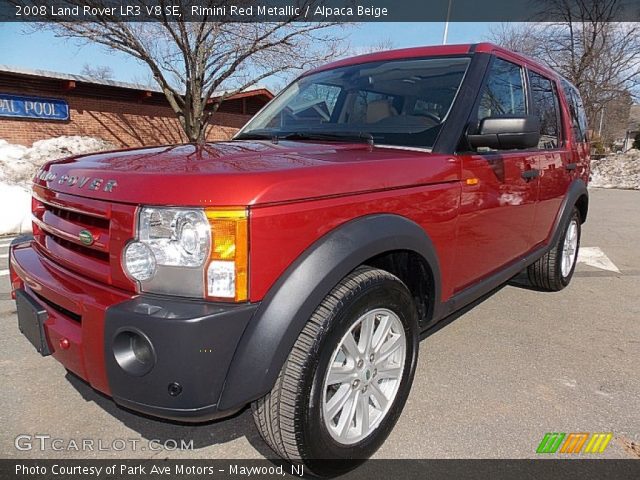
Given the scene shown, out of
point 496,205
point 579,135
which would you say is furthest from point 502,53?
point 579,135

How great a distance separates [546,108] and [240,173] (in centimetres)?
316

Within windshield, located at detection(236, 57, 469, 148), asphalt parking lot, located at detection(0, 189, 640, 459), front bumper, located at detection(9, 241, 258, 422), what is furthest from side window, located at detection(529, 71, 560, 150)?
front bumper, located at detection(9, 241, 258, 422)

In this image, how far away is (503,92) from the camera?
3027 mm

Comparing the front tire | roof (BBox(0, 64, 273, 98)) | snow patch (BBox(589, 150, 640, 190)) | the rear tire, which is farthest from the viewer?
snow patch (BBox(589, 150, 640, 190))

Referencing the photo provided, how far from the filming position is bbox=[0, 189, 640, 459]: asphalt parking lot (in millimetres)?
2258

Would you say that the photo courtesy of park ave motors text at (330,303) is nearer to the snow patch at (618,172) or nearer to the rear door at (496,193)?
the rear door at (496,193)

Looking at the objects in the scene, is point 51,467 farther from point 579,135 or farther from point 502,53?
point 579,135

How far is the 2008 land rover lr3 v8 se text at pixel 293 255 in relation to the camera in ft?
5.20

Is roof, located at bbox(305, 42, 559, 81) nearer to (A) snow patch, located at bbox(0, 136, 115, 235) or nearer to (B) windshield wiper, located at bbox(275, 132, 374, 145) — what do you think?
(B) windshield wiper, located at bbox(275, 132, 374, 145)

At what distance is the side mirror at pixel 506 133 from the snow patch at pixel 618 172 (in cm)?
A: 1891

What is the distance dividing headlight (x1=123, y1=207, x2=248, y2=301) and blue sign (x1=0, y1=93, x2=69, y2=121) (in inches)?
594

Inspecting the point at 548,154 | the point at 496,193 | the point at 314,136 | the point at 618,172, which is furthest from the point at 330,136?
the point at 618,172

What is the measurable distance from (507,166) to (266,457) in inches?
85.2

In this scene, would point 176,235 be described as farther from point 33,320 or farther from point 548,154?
point 548,154
